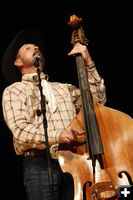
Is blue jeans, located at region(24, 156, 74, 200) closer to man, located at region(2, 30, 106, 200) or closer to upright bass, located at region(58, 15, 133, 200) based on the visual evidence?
man, located at region(2, 30, 106, 200)

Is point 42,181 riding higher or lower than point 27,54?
lower

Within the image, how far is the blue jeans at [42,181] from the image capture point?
1970 millimetres

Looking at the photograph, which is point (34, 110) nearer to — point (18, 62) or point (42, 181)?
point (42, 181)

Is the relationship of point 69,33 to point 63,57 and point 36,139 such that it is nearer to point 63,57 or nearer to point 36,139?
point 63,57

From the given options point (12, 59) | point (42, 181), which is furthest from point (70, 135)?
point (12, 59)

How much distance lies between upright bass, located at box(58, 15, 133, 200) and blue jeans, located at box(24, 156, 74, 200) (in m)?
0.37

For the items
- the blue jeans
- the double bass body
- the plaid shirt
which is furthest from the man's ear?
the double bass body

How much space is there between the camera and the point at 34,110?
226 cm

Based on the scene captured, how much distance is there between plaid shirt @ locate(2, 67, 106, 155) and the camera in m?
2.00

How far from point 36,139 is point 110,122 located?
51 centimetres

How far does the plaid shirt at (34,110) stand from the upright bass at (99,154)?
0.24 meters

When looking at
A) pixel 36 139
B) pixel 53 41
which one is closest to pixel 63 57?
pixel 53 41

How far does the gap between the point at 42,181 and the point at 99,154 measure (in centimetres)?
52

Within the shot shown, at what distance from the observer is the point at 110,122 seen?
1.85 meters
